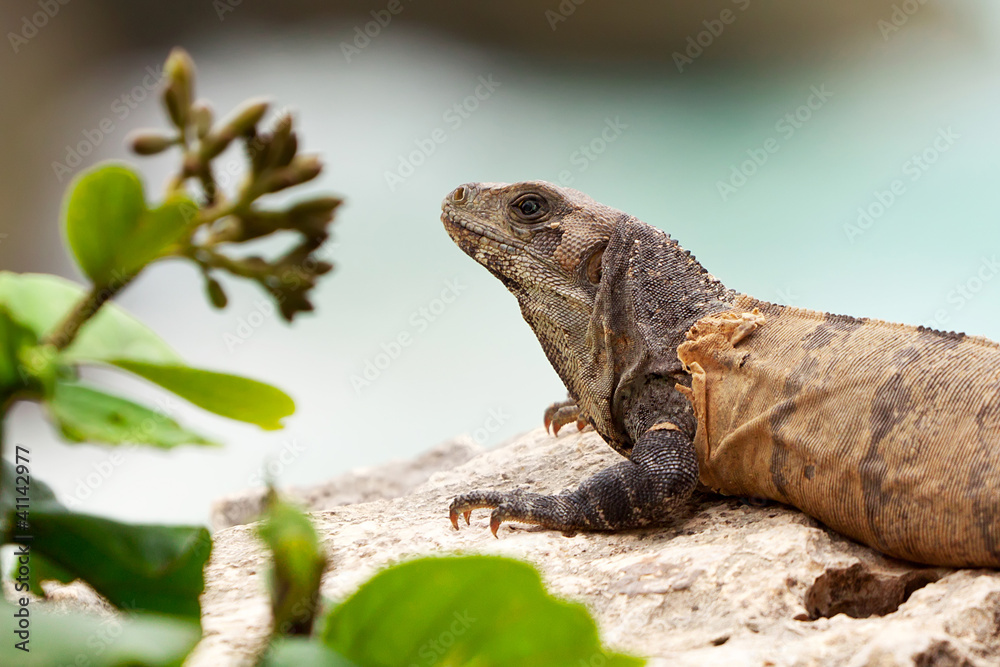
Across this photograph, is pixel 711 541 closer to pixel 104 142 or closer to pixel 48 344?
pixel 48 344

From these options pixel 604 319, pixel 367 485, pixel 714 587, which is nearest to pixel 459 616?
pixel 714 587

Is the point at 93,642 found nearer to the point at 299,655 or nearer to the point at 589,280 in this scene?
the point at 299,655

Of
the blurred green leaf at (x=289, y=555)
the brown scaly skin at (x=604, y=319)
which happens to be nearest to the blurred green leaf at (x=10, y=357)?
the blurred green leaf at (x=289, y=555)

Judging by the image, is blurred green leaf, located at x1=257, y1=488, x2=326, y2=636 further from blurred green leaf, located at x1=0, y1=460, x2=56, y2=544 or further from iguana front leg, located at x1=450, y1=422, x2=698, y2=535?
iguana front leg, located at x1=450, y1=422, x2=698, y2=535

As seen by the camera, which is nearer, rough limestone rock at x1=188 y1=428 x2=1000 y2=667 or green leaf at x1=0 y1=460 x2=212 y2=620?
green leaf at x1=0 y1=460 x2=212 y2=620

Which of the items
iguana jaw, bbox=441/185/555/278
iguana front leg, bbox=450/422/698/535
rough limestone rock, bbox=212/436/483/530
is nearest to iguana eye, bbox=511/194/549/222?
iguana jaw, bbox=441/185/555/278

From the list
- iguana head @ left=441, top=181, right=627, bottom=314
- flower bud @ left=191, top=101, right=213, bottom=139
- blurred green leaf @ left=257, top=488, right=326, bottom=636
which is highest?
iguana head @ left=441, top=181, right=627, bottom=314
